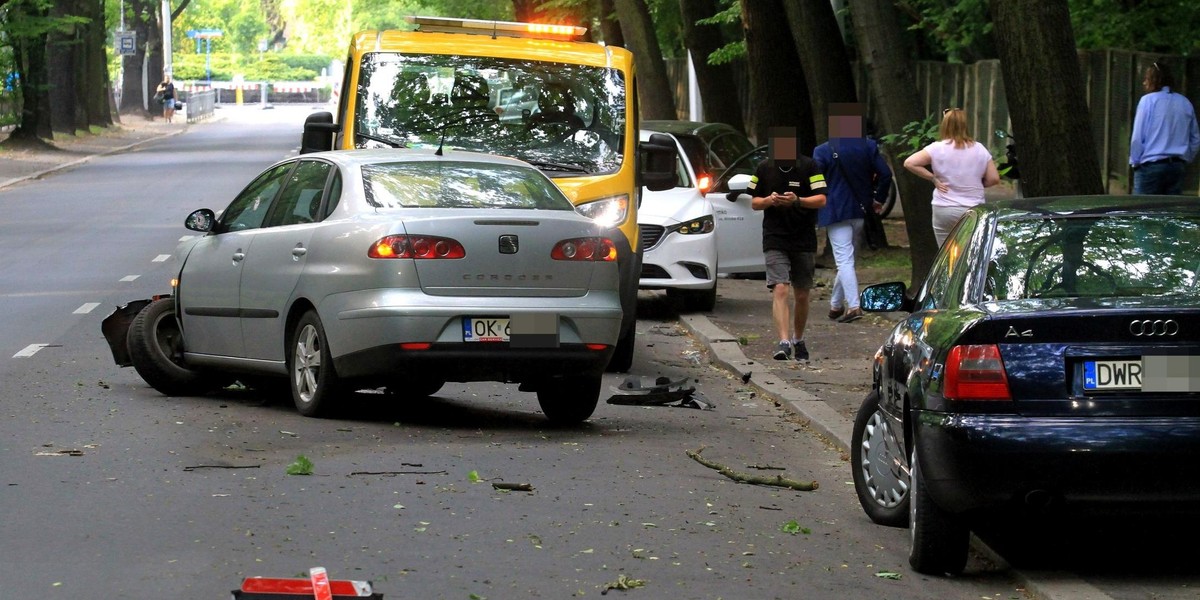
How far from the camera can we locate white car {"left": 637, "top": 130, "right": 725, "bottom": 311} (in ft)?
54.0

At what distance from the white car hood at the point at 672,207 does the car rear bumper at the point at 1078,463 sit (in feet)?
34.5

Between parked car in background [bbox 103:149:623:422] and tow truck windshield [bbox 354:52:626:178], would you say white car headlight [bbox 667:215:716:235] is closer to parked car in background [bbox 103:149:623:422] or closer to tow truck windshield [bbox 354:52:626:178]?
tow truck windshield [bbox 354:52:626:178]

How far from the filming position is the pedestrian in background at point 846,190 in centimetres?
1522

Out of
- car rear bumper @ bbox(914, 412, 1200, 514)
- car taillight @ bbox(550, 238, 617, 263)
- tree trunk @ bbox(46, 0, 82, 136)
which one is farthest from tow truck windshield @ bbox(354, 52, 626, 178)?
tree trunk @ bbox(46, 0, 82, 136)

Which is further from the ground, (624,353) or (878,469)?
(878,469)

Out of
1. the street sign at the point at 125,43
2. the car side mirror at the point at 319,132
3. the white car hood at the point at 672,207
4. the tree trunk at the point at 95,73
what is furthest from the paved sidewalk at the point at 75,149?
the car side mirror at the point at 319,132

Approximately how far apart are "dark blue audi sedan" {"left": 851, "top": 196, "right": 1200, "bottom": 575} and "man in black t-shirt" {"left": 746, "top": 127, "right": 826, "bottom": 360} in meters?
6.78

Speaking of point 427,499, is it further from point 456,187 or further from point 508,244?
point 456,187

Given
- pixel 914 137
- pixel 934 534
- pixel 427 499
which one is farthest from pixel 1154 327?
pixel 914 137

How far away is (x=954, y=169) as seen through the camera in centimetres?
1365

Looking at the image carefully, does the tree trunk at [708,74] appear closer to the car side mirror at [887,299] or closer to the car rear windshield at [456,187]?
the car rear windshield at [456,187]

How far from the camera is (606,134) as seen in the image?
13250 mm

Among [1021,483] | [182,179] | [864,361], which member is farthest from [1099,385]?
[182,179]

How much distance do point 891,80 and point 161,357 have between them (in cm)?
806
